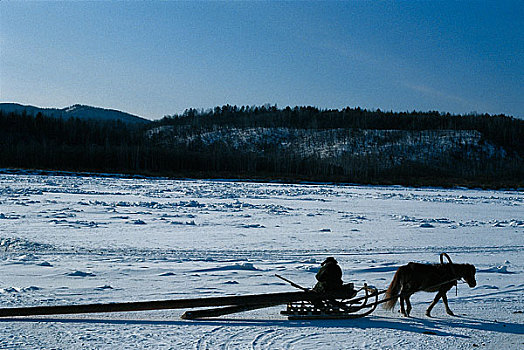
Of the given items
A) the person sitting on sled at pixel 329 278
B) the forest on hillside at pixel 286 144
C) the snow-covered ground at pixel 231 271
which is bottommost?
the snow-covered ground at pixel 231 271

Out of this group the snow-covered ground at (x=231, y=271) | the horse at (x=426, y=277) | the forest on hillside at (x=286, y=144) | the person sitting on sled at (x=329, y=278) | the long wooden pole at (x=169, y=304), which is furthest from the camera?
the forest on hillside at (x=286, y=144)

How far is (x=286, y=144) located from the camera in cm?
15412

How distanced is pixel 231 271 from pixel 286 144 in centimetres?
14568

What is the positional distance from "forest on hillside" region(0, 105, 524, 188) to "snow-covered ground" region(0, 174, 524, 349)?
6969 centimetres

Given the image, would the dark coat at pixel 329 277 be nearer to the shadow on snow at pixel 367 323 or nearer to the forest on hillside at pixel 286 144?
the shadow on snow at pixel 367 323

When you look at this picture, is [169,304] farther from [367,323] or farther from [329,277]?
[367,323]

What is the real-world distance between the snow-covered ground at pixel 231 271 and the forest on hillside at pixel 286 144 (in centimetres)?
6969

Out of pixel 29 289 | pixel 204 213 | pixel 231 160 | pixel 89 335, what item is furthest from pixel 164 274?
pixel 231 160

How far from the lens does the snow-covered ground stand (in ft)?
17.9

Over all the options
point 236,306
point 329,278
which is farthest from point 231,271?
point 329,278

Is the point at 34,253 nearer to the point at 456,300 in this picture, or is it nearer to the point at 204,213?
the point at 456,300

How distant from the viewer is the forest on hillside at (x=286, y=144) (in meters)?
93.6

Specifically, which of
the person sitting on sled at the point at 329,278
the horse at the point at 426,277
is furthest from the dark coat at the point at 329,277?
the horse at the point at 426,277

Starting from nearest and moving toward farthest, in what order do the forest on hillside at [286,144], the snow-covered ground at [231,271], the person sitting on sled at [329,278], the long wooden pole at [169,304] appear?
the snow-covered ground at [231,271] → the long wooden pole at [169,304] → the person sitting on sled at [329,278] → the forest on hillside at [286,144]
